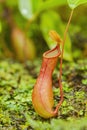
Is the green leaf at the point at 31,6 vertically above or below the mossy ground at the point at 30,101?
above

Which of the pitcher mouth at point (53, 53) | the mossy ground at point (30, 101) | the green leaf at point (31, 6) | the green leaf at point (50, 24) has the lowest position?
the mossy ground at point (30, 101)

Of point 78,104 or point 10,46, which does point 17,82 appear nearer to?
point 78,104

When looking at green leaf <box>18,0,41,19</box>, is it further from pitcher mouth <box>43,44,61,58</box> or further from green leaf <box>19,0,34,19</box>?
pitcher mouth <box>43,44,61,58</box>

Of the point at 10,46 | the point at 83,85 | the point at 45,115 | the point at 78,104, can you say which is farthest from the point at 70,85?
the point at 10,46

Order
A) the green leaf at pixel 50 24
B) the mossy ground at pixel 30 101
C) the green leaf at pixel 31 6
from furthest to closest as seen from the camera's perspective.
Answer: the green leaf at pixel 50 24
the green leaf at pixel 31 6
the mossy ground at pixel 30 101

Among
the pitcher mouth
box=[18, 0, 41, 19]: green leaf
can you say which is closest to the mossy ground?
the pitcher mouth

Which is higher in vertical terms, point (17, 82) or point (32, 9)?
point (32, 9)

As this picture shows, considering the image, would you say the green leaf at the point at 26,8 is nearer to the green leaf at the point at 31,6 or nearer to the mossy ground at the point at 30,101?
the green leaf at the point at 31,6

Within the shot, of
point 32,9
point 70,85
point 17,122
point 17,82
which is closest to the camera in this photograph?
point 17,122

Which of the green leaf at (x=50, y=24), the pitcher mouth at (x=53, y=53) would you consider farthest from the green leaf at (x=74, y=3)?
the green leaf at (x=50, y=24)
